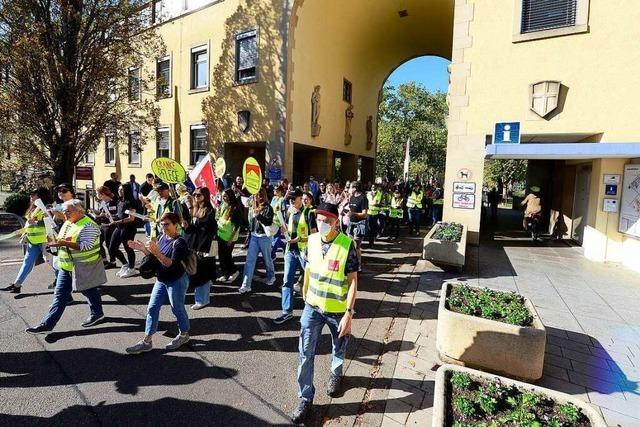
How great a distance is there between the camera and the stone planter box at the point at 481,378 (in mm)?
2431

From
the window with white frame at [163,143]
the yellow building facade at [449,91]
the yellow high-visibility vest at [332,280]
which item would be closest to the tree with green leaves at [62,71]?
the yellow building facade at [449,91]

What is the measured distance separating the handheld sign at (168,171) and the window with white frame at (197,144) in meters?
9.94

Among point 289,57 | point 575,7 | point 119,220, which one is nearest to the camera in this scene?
point 119,220

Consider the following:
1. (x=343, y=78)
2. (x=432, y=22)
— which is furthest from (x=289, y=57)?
(x=432, y=22)

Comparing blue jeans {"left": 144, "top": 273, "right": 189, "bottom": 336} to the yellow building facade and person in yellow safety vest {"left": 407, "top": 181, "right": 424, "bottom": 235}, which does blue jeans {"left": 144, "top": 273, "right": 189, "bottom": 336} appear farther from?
person in yellow safety vest {"left": 407, "top": 181, "right": 424, "bottom": 235}

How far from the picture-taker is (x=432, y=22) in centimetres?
1831

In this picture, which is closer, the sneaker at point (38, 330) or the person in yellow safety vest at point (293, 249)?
the sneaker at point (38, 330)

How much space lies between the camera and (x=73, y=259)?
4.68 m

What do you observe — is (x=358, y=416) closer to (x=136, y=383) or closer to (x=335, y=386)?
(x=335, y=386)

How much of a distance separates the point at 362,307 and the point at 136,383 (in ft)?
11.4

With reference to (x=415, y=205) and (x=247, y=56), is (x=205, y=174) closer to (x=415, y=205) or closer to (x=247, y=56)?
(x=415, y=205)

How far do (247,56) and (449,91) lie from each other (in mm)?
9020

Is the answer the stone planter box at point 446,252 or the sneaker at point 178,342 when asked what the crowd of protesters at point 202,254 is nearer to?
the sneaker at point 178,342

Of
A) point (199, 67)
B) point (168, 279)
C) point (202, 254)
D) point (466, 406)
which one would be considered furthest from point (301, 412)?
point (199, 67)
